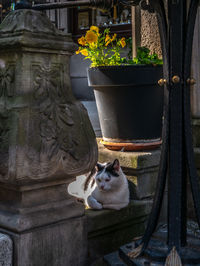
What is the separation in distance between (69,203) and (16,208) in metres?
0.31

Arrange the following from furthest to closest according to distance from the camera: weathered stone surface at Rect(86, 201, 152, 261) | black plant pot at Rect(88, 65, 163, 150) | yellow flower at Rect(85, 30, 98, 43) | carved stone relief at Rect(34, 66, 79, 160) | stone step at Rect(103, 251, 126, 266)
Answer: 1. yellow flower at Rect(85, 30, 98, 43)
2. black plant pot at Rect(88, 65, 163, 150)
3. weathered stone surface at Rect(86, 201, 152, 261)
4. stone step at Rect(103, 251, 126, 266)
5. carved stone relief at Rect(34, 66, 79, 160)

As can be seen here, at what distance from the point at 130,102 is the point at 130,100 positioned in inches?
0.6

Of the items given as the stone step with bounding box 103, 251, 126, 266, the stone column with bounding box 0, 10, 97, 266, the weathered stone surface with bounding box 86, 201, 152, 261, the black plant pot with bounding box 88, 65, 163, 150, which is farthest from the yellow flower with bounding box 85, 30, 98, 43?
the stone step with bounding box 103, 251, 126, 266

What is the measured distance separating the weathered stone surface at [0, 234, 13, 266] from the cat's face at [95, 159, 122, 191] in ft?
2.78

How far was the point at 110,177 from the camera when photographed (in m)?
2.74

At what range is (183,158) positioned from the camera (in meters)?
2.05

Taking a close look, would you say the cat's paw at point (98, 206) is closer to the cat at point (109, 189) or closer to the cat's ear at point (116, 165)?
the cat at point (109, 189)

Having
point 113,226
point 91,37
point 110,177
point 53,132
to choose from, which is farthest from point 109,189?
point 91,37

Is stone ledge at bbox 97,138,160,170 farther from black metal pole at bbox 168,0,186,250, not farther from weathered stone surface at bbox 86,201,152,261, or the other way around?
black metal pole at bbox 168,0,186,250

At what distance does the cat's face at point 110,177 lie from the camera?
2.74 m

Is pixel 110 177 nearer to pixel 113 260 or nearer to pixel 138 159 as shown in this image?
pixel 138 159

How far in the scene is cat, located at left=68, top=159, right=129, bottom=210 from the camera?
8.77 ft

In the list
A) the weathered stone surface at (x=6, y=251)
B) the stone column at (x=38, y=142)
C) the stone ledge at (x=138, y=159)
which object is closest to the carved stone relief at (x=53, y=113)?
the stone column at (x=38, y=142)

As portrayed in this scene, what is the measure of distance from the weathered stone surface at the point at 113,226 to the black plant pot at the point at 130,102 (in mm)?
472
